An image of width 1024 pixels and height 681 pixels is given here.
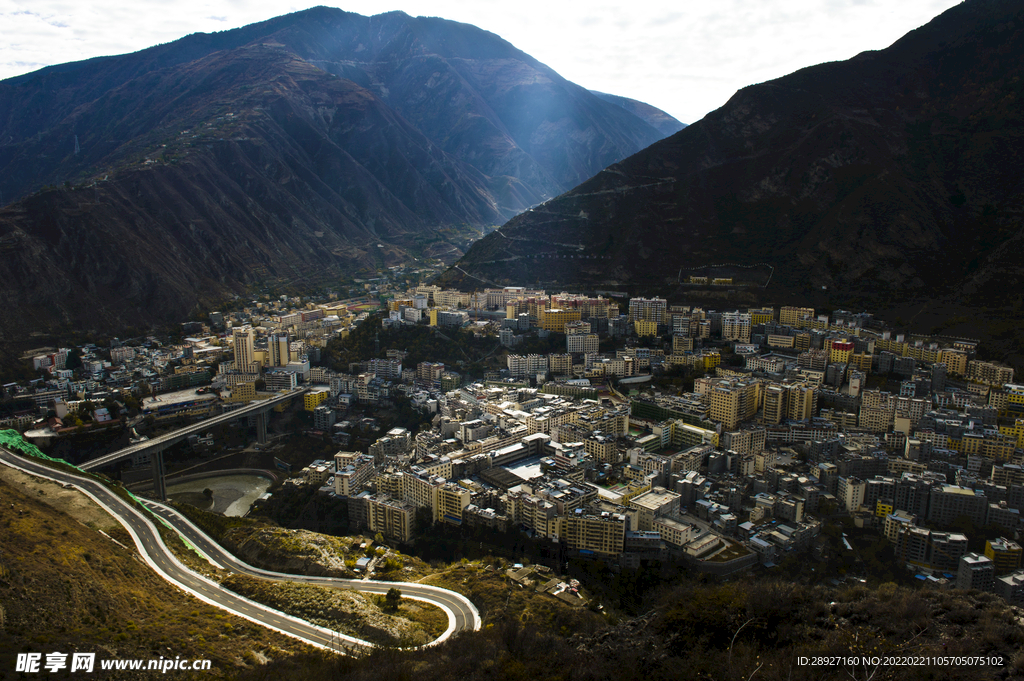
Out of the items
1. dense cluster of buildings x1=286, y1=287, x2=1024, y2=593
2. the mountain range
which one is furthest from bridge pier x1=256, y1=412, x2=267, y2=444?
the mountain range

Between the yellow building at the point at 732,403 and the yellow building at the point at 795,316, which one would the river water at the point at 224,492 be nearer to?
the yellow building at the point at 732,403

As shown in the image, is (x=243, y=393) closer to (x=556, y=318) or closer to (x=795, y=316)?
(x=556, y=318)

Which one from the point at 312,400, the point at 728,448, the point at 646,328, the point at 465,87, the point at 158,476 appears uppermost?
the point at 465,87

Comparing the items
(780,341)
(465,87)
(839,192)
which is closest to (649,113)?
(465,87)

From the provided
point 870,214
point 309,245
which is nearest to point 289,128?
point 309,245

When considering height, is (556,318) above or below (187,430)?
above

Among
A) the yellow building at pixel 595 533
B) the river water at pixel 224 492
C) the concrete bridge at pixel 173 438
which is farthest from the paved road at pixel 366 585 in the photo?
the concrete bridge at pixel 173 438

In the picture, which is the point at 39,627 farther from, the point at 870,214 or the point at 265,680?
the point at 870,214
